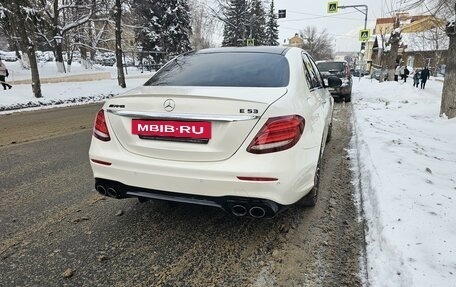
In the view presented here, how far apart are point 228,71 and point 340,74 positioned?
11376 millimetres

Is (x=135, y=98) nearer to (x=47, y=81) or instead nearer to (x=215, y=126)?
(x=215, y=126)

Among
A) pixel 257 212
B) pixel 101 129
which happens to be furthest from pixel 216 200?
pixel 101 129

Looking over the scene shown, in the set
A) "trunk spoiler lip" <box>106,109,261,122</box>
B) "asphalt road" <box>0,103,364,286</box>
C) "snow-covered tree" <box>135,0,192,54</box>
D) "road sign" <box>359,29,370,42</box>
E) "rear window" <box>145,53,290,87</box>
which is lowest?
"asphalt road" <box>0,103,364,286</box>

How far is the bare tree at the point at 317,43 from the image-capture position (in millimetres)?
77125

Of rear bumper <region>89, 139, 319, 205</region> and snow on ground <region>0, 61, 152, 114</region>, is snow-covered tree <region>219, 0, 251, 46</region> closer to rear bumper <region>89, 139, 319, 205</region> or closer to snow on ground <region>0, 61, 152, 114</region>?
snow on ground <region>0, 61, 152, 114</region>

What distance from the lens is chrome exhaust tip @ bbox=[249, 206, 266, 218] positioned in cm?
260

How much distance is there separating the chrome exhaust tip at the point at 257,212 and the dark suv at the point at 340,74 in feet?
36.2

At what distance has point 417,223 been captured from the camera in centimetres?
293

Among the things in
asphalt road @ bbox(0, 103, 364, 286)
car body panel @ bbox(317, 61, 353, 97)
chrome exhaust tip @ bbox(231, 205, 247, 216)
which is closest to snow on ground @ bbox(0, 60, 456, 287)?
asphalt road @ bbox(0, 103, 364, 286)

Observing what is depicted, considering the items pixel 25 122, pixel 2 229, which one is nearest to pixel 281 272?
pixel 2 229

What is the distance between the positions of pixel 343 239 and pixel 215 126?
4.81 ft

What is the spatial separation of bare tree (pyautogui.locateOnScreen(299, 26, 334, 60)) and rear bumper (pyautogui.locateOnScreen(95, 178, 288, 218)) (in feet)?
252

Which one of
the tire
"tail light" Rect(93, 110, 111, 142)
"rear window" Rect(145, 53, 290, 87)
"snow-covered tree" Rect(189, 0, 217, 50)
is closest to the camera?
"tail light" Rect(93, 110, 111, 142)

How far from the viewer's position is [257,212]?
2.63 meters
